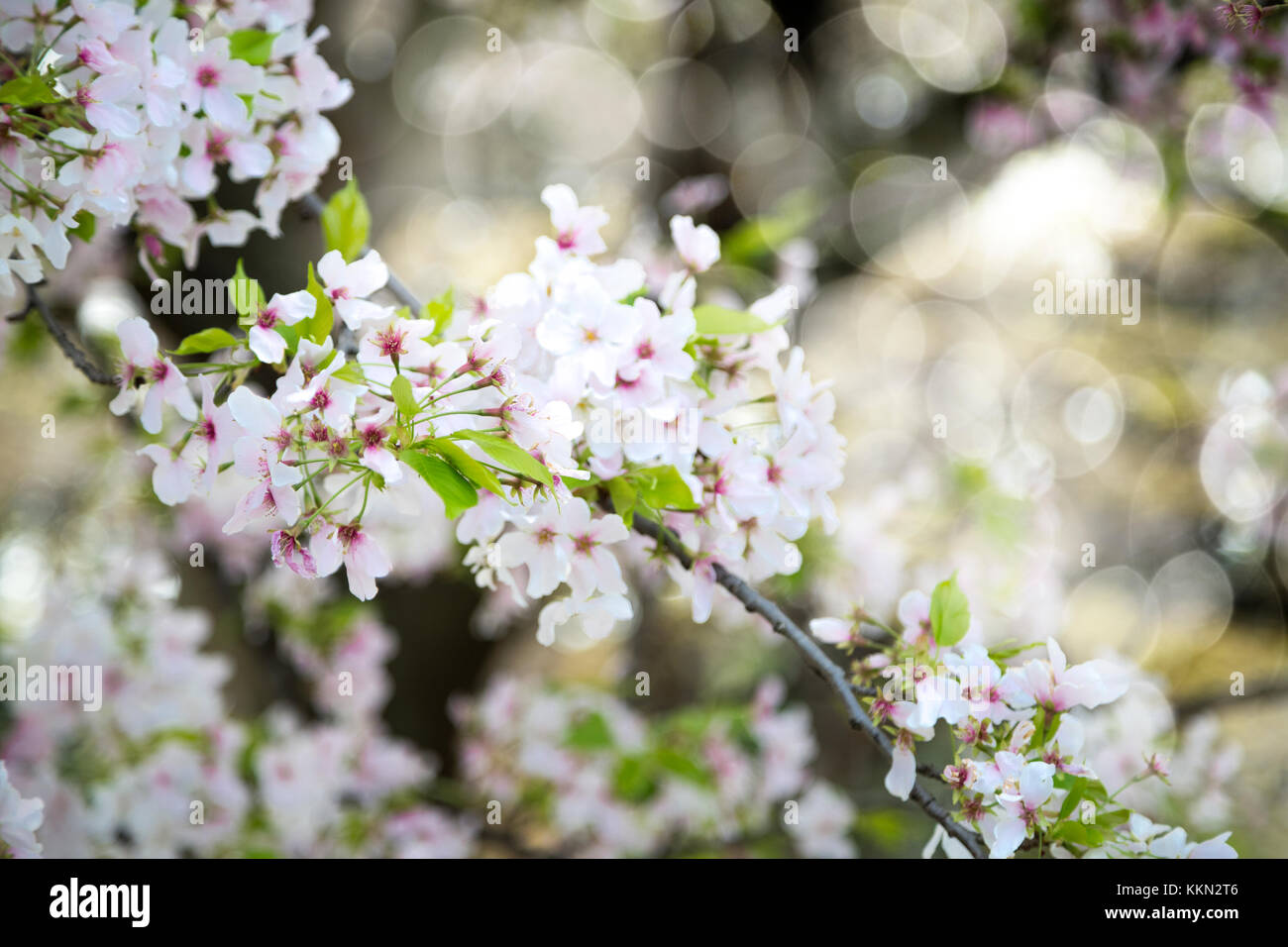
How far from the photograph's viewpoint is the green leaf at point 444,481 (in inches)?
34.0

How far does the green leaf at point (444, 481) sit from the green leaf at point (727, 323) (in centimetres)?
41

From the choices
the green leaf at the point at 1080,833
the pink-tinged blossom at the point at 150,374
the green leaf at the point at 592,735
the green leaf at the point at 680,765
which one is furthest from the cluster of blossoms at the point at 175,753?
the green leaf at the point at 1080,833

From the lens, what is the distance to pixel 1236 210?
3061mm

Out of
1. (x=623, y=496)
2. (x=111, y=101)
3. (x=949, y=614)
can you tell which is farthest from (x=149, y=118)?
(x=949, y=614)

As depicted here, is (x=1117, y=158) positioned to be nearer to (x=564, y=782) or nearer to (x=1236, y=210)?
(x=1236, y=210)

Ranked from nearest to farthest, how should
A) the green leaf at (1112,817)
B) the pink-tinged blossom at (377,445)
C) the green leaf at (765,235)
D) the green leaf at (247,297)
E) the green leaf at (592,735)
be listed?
the pink-tinged blossom at (377,445) < the green leaf at (247,297) < the green leaf at (1112,817) < the green leaf at (765,235) < the green leaf at (592,735)

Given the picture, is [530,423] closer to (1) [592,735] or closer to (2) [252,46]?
(2) [252,46]

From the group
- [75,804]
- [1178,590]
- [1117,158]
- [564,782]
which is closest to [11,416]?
[75,804]

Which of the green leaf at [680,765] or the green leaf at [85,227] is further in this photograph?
the green leaf at [680,765]

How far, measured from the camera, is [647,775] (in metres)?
1.94

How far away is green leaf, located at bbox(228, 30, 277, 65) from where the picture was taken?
120 centimetres

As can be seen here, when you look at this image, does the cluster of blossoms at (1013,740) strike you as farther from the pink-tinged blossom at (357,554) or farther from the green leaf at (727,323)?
the pink-tinged blossom at (357,554)

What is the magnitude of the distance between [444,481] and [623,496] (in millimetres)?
232
